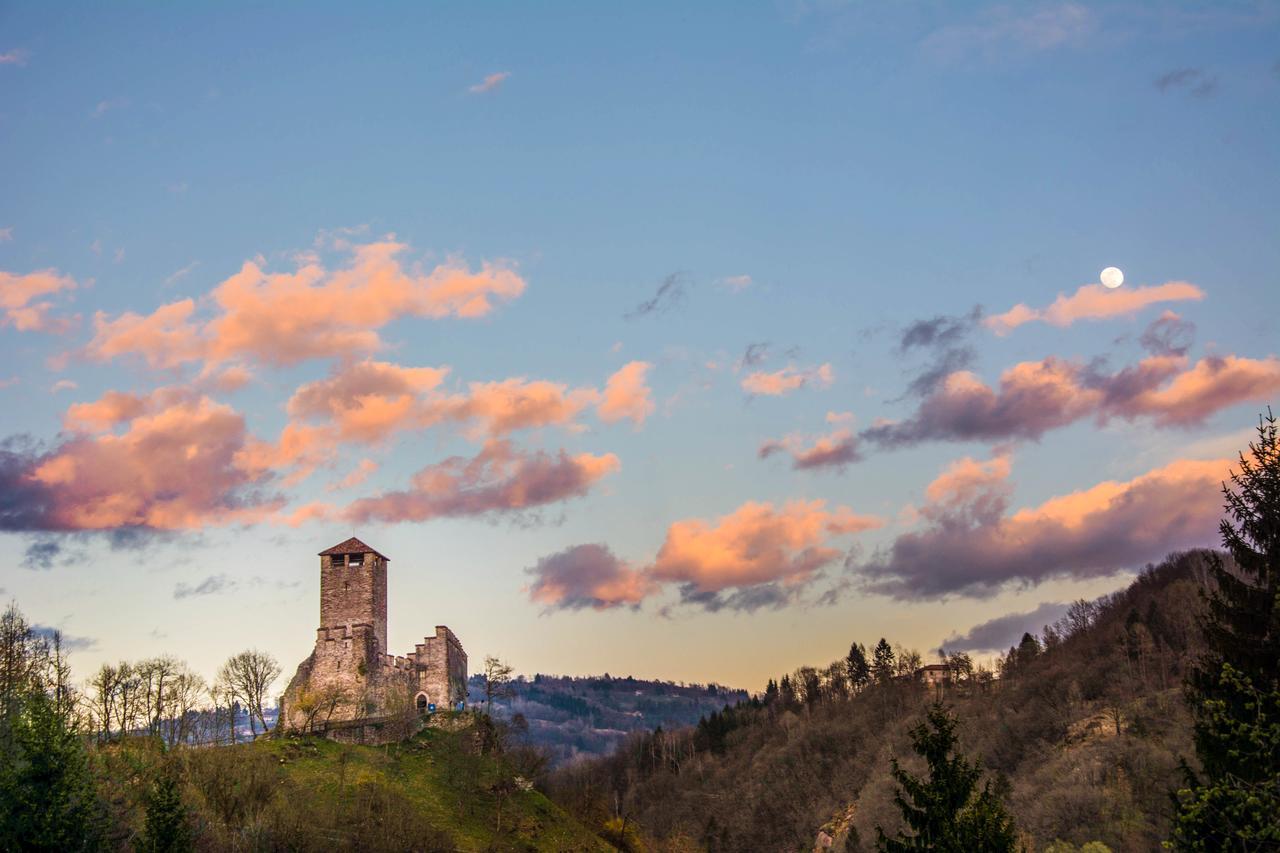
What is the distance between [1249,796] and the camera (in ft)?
69.4

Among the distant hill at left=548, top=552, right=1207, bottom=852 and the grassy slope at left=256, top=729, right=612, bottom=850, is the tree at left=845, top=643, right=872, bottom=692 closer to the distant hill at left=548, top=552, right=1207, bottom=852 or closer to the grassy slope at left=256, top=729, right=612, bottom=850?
the distant hill at left=548, top=552, right=1207, bottom=852

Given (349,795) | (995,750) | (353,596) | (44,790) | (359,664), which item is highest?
(353,596)

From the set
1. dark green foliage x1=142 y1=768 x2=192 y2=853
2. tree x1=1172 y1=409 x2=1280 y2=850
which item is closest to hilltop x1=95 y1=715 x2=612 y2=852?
dark green foliage x1=142 y1=768 x2=192 y2=853

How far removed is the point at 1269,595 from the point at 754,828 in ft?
389

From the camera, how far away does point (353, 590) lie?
95.3 m

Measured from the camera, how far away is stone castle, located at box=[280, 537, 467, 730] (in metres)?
90.4

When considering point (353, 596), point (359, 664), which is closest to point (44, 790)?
point (359, 664)

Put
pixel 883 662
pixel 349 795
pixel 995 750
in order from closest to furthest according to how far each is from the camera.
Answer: pixel 349 795
pixel 995 750
pixel 883 662

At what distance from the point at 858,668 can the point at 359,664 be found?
114137 millimetres

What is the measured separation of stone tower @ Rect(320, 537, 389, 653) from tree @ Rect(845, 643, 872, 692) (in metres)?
108

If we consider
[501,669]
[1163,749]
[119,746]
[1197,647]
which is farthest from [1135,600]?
[119,746]

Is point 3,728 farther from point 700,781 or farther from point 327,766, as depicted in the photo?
point 700,781

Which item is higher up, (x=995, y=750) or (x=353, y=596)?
(x=353, y=596)

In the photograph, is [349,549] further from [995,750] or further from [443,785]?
[995,750]
